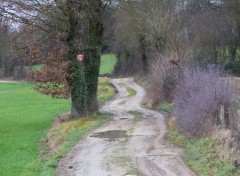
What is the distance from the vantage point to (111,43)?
67.5 m

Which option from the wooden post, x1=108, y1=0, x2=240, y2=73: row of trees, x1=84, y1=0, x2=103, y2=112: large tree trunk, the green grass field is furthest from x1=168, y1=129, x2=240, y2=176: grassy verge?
x1=108, y1=0, x2=240, y2=73: row of trees

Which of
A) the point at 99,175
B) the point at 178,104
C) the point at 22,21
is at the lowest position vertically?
the point at 99,175

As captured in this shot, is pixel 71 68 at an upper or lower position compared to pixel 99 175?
upper

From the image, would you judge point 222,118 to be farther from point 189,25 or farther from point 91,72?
point 189,25

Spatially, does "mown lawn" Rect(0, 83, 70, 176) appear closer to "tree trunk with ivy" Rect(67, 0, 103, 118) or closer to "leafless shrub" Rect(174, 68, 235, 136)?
"tree trunk with ivy" Rect(67, 0, 103, 118)

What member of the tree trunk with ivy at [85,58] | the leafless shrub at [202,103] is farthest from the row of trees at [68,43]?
the leafless shrub at [202,103]

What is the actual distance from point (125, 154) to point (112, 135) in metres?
4.42

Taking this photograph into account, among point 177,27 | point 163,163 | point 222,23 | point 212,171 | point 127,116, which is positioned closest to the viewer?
point 212,171

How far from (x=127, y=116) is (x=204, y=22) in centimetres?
2774

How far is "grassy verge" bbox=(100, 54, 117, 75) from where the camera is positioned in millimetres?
84800

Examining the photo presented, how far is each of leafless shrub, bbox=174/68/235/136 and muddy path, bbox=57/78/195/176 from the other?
1.05m

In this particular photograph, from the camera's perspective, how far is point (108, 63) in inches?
3654

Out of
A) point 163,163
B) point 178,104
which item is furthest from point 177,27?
point 163,163

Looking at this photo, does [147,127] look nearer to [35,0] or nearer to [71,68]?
[71,68]
